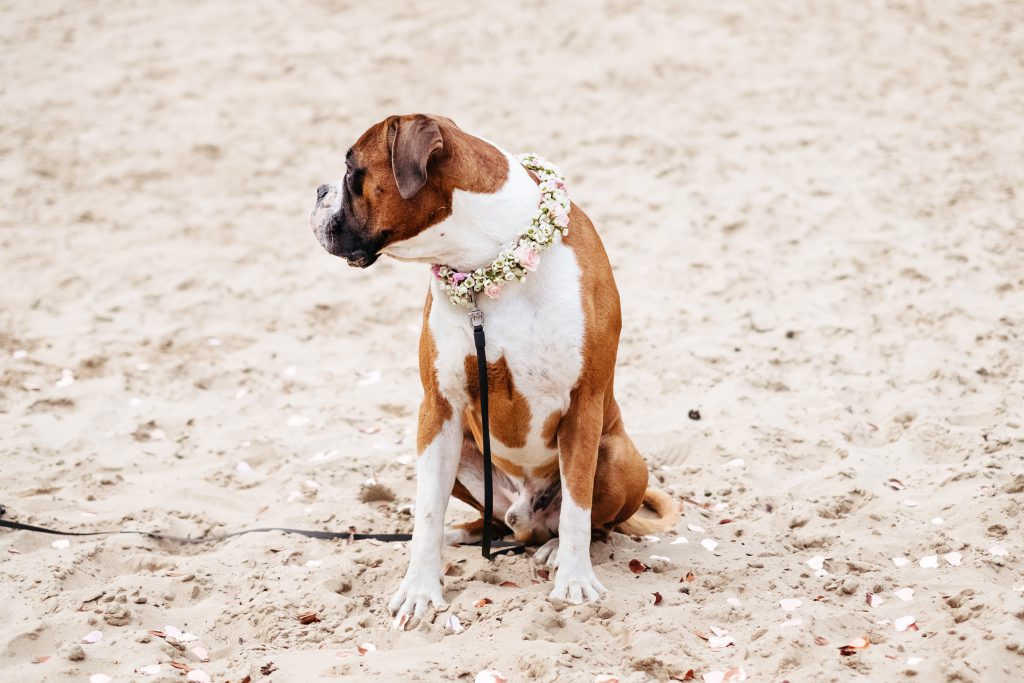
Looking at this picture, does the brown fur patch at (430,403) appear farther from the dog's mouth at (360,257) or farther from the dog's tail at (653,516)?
the dog's tail at (653,516)

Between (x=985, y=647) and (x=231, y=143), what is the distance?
306 inches

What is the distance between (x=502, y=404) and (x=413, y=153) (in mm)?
930

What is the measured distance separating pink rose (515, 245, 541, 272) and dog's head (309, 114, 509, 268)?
24 cm

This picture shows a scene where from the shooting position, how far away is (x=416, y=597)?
11.5 ft

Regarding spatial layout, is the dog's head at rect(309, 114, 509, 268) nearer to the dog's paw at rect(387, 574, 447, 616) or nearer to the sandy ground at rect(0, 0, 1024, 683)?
the dog's paw at rect(387, 574, 447, 616)

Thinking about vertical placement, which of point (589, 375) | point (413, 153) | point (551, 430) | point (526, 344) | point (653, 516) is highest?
point (413, 153)

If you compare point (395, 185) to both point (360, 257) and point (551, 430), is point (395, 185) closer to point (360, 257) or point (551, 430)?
point (360, 257)

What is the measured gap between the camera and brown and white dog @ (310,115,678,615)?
3309 mm

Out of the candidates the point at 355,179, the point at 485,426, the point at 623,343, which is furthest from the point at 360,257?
the point at 623,343

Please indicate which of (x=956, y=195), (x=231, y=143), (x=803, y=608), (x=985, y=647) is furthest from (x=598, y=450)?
(x=231, y=143)

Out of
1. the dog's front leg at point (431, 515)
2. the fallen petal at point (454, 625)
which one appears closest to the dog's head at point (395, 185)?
the dog's front leg at point (431, 515)

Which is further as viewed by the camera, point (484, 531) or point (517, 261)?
point (484, 531)

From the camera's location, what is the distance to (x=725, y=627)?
3326mm

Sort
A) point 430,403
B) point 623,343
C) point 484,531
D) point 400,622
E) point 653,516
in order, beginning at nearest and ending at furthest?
1. point 400,622
2. point 430,403
3. point 484,531
4. point 653,516
5. point 623,343
